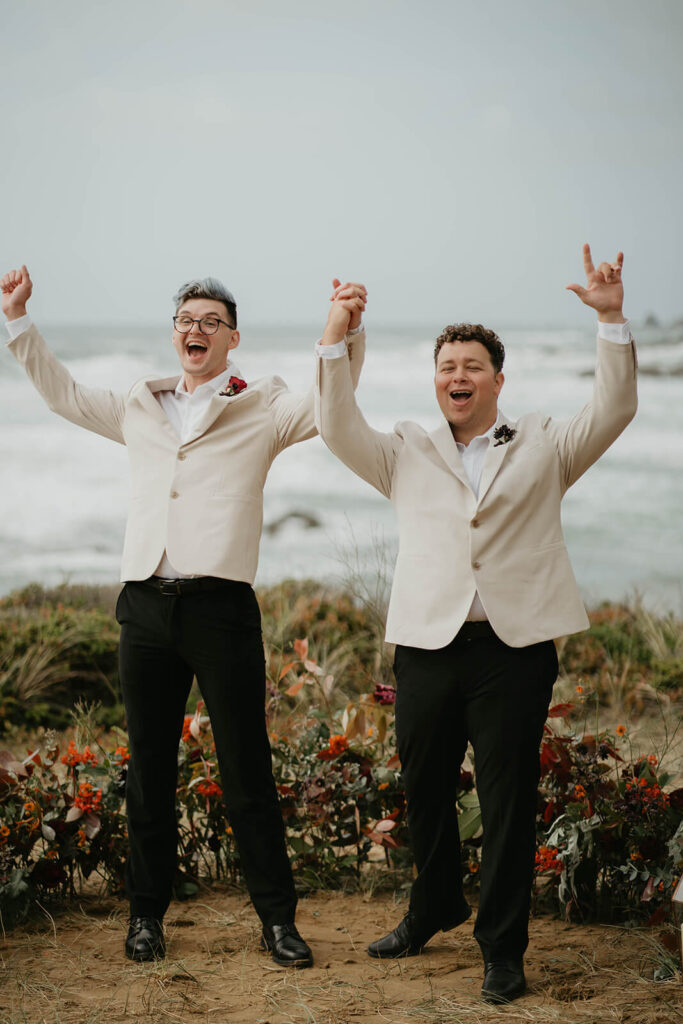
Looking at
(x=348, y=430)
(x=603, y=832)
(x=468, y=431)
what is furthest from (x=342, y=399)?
(x=603, y=832)

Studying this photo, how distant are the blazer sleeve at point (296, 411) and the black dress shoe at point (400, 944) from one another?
4.95 feet

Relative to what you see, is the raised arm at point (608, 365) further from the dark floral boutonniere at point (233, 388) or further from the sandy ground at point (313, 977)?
the sandy ground at point (313, 977)

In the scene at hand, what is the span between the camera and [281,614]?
6.42 m

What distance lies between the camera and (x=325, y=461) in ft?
48.2

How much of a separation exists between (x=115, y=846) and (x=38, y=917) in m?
0.35

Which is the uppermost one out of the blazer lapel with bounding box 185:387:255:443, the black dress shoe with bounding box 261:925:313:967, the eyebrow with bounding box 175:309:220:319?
the eyebrow with bounding box 175:309:220:319

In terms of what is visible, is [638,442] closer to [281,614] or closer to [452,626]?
[281,614]

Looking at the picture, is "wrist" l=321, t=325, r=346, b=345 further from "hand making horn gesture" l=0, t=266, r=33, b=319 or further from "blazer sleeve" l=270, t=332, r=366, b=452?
"hand making horn gesture" l=0, t=266, r=33, b=319

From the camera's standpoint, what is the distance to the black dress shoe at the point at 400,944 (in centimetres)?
310

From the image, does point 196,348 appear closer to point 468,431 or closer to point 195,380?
point 195,380

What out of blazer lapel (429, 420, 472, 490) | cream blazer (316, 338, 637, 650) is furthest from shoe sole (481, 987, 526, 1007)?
blazer lapel (429, 420, 472, 490)

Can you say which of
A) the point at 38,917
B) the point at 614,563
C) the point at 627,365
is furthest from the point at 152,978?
the point at 614,563

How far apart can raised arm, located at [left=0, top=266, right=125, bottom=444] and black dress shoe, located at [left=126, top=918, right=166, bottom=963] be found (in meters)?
1.56

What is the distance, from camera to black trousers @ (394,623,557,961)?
2.77 metres
